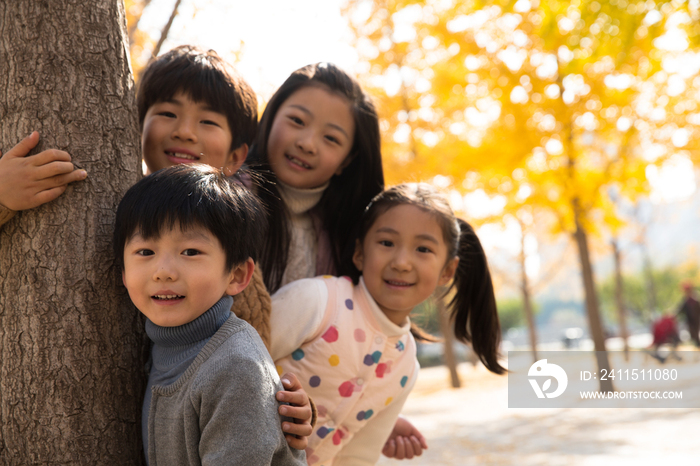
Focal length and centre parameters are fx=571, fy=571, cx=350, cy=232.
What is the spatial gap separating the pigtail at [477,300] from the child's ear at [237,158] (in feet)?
3.82

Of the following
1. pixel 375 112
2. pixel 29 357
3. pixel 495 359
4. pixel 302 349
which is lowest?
pixel 495 359

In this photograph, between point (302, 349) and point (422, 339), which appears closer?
point (302, 349)

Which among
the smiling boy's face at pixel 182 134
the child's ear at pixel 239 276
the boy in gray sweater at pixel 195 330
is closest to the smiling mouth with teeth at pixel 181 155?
the smiling boy's face at pixel 182 134

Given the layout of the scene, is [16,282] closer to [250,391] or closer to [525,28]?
[250,391]

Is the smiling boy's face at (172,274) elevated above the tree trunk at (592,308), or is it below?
above

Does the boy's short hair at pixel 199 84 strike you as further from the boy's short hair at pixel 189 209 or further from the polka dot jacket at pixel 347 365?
the polka dot jacket at pixel 347 365

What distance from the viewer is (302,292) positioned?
214 cm

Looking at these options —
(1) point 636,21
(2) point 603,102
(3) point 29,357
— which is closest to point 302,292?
(3) point 29,357

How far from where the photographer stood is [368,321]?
2.28 metres

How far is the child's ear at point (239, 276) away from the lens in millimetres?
1572

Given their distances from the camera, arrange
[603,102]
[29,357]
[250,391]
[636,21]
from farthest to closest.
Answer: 1. [603,102]
2. [636,21]
3. [29,357]
4. [250,391]

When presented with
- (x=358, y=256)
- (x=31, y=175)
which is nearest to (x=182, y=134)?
(x=31, y=175)

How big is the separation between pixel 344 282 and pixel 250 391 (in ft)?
3.33

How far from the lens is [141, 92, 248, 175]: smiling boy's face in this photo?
6.50 ft
